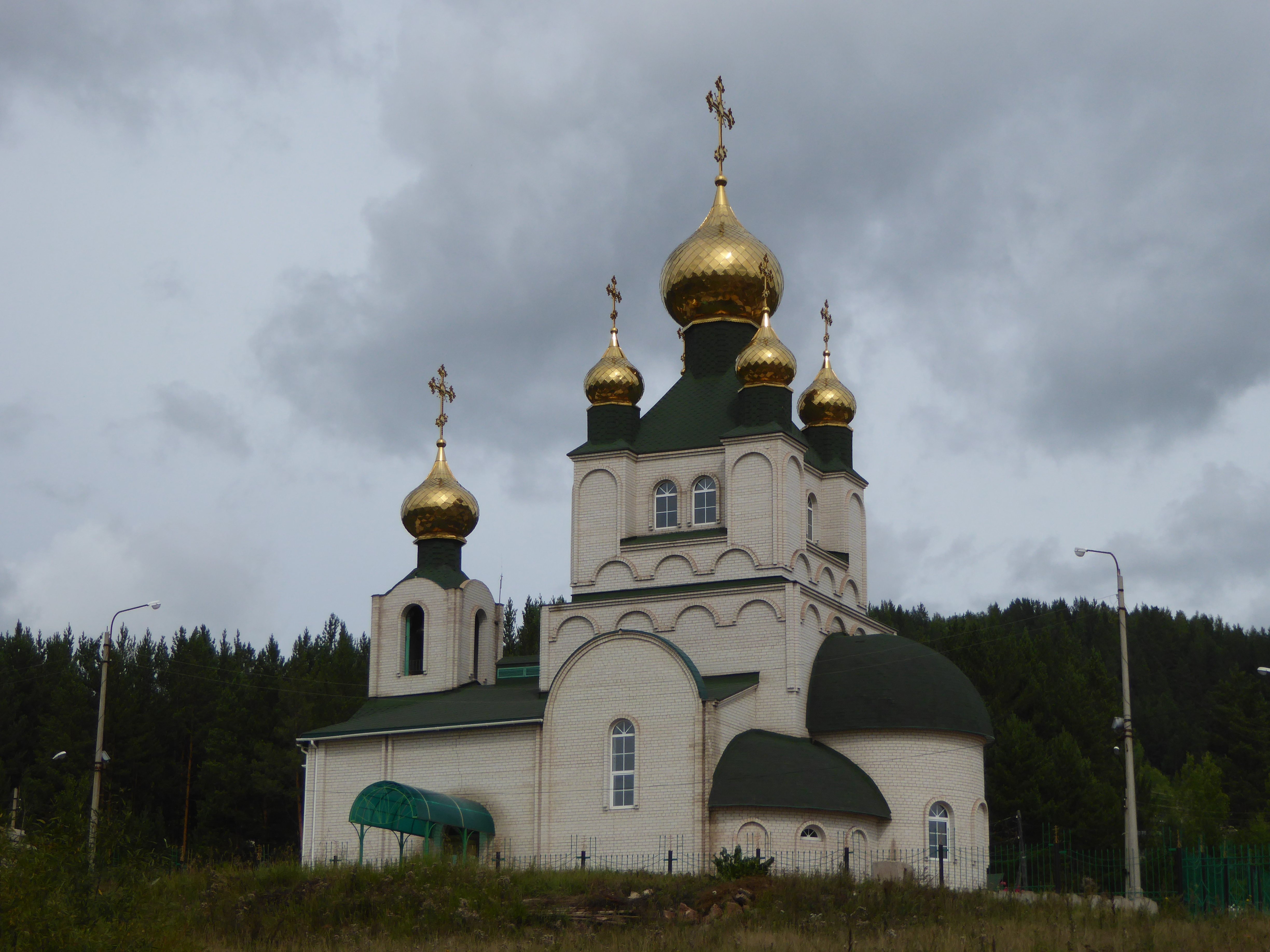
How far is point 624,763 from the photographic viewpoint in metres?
24.7

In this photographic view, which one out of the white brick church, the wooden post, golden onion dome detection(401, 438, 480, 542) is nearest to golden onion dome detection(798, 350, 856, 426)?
the white brick church

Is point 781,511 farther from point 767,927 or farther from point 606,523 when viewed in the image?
point 767,927

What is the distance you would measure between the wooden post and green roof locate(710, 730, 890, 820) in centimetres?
1816

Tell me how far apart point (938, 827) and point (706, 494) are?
6.80m

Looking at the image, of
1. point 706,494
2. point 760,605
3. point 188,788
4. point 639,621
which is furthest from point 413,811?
point 188,788

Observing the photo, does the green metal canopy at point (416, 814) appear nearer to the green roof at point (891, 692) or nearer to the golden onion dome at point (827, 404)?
the green roof at point (891, 692)

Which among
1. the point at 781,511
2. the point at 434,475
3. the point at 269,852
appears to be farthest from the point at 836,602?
the point at 269,852

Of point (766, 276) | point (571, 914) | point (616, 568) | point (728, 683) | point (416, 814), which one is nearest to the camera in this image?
point (571, 914)

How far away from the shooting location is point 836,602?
27.6m

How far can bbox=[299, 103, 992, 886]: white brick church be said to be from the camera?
79.2 ft

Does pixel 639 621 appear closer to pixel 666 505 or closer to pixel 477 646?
pixel 666 505

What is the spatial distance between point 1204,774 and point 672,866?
26398 millimetres

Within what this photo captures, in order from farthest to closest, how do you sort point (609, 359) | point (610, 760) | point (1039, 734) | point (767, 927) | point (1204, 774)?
point (1204, 774)
point (1039, 734)
point (609, 359)
point (610, 760)
point (767, 927)

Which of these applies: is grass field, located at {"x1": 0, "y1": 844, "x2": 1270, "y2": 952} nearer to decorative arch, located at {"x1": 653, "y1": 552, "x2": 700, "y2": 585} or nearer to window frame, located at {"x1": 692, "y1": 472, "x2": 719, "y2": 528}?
decorative arch, located at {"x1": 653, "y1": 552, "x2": 700, "y2": 585}
